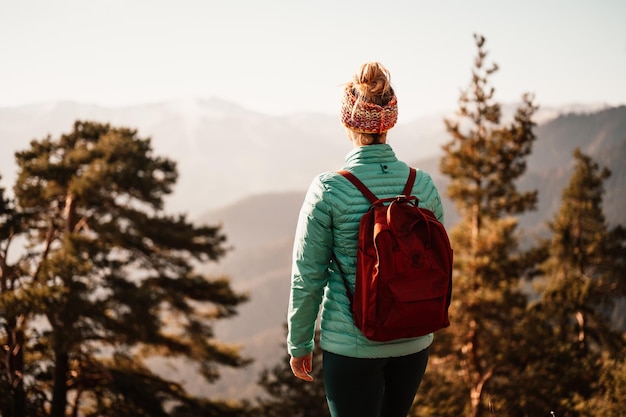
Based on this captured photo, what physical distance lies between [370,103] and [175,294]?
35.0 ft

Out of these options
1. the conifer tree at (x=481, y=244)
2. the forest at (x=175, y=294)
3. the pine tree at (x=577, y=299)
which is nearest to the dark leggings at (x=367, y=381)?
the forest at (x=175, y=294)

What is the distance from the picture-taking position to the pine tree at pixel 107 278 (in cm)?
877

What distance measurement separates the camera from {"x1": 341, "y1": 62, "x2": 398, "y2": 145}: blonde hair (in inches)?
72.9

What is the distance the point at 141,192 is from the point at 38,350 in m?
3.74

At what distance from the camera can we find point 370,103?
1.85 meters

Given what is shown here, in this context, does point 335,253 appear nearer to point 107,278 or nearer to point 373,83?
point 373,83

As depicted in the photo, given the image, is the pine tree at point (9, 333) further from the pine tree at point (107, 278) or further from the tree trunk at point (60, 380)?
the tree trunk at point (60, 380)

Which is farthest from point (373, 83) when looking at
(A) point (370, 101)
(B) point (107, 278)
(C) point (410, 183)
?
(B) point (107, 278)

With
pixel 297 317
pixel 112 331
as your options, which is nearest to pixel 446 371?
pixel 112 331

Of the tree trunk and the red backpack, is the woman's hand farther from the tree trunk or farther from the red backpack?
the tree trunk

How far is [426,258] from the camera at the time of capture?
1812 mm

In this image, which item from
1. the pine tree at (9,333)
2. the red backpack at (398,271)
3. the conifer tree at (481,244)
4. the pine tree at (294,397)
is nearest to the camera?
the red backpack at (398,271)

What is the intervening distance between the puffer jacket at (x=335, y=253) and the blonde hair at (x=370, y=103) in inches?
3.1

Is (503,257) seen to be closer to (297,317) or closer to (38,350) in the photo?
(38,350)
